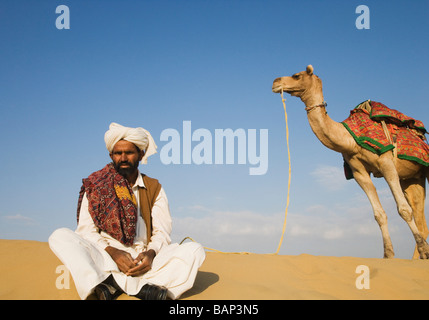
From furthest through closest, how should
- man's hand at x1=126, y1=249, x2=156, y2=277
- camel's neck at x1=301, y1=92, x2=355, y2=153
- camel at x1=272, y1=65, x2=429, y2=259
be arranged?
camel's neck at x1=301, y1=92, x2=355, y2=153 → camel at x1=272, y1=65, x2=429, y2=259 → man's hand at x1=126, y1=249, x2=156, y2=277

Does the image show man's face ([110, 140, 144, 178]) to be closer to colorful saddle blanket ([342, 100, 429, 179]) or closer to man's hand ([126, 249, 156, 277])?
man's hand ([126, 249, 156, 277])

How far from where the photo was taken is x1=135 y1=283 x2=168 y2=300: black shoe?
3580mm

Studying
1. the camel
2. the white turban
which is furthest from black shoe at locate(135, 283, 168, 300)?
the camel

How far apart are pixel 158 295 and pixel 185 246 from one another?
20.7 inches

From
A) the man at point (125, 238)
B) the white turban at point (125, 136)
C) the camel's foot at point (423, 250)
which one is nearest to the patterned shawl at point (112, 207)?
the man at point (125, 238)

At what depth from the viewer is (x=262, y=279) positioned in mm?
4770

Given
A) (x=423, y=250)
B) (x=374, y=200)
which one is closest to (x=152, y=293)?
(x=374, y=200)

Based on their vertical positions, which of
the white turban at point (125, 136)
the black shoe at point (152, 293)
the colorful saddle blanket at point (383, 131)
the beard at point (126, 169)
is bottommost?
the black shoe at point (152, 293)

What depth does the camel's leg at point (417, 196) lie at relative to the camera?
9.55 metres

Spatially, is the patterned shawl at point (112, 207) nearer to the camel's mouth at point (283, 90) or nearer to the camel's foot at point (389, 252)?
the camel's mouth at point (283, 90)

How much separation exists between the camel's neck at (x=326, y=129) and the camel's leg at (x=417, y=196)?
7.53 feet

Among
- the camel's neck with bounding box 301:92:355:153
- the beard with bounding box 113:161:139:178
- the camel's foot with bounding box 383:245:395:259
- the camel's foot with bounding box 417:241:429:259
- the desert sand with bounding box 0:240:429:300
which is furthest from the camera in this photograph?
the camel's neck with bounding box 301:92:355:153

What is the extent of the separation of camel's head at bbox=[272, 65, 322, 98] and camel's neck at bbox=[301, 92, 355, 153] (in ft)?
0.60
